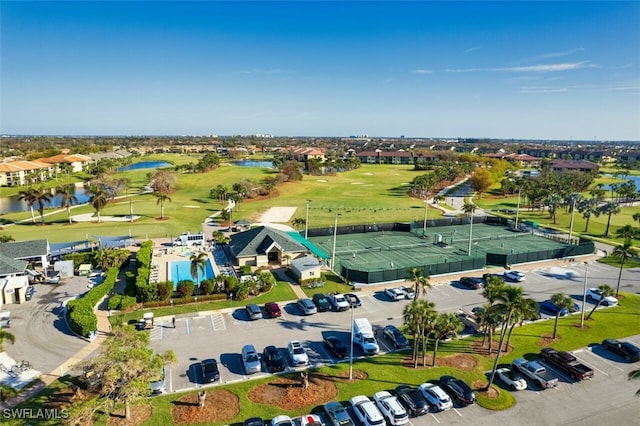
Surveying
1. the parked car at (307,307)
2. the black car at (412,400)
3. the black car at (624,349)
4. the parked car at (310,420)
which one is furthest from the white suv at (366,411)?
the black car at (624,349)

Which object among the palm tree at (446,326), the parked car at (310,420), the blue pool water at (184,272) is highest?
the palm tree at (446,326)

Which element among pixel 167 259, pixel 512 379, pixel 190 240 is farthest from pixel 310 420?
pixel 190 240

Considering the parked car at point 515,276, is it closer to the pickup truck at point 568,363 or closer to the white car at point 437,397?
the pickup truck at point 568,363

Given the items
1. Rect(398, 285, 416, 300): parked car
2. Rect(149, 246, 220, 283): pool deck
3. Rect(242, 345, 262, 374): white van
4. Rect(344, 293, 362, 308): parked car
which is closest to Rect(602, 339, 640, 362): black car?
Rect(398, 285, 416, 300): parked car

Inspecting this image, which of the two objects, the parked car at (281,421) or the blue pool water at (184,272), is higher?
the blue pool water at (184,272)

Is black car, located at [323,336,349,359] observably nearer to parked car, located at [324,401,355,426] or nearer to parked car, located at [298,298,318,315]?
parked car, located at [298,298,318,315]

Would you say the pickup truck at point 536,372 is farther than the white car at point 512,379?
Yes

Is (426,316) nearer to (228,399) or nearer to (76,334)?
(228,399)
